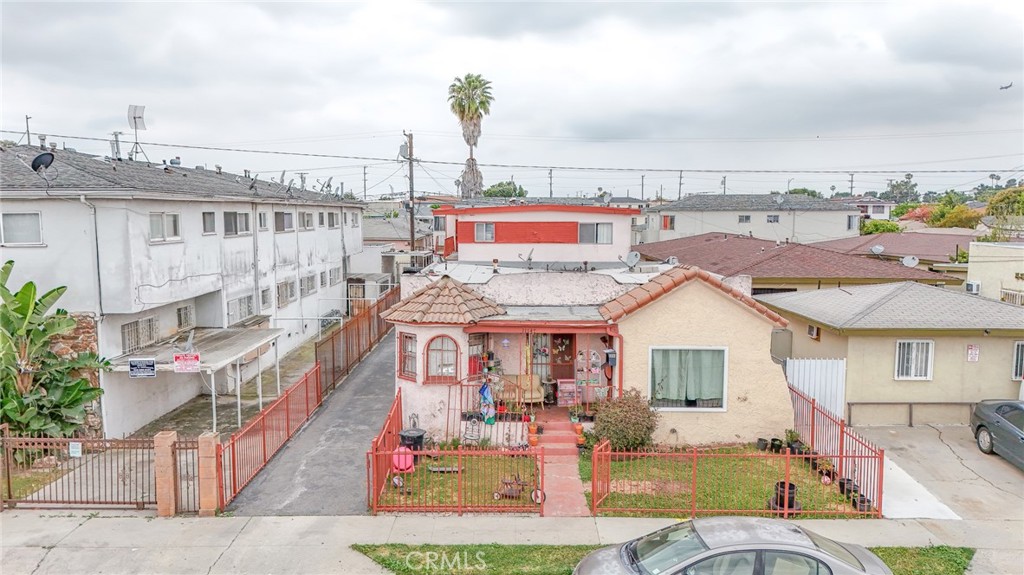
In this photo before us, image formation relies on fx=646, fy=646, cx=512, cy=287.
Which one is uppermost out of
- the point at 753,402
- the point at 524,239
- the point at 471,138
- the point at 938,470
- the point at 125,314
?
the point at 471,138

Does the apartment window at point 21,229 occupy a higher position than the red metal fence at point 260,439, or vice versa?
the apartment window at point 21,229

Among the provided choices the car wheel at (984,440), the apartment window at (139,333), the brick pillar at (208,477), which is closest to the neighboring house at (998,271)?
the car wheel at (984,440)

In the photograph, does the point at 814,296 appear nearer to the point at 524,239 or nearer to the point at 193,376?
the point at 524,239

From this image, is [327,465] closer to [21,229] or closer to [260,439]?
[260,439]

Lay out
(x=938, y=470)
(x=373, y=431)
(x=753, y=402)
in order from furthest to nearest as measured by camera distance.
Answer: (x=373, y=431), (x=753, y=402), (x=938, y=470)

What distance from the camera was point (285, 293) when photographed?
1065 inches

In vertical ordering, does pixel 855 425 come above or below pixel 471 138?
below

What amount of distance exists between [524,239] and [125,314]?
499 inches

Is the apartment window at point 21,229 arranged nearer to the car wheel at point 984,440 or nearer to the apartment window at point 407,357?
the apartment window at point 407,357

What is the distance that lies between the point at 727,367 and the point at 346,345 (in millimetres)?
12856

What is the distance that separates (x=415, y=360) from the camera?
630 inches

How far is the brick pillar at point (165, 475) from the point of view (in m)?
11.6

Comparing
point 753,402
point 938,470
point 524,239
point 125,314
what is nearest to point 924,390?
point 938,470

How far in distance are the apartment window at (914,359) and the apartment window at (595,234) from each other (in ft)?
33.0
